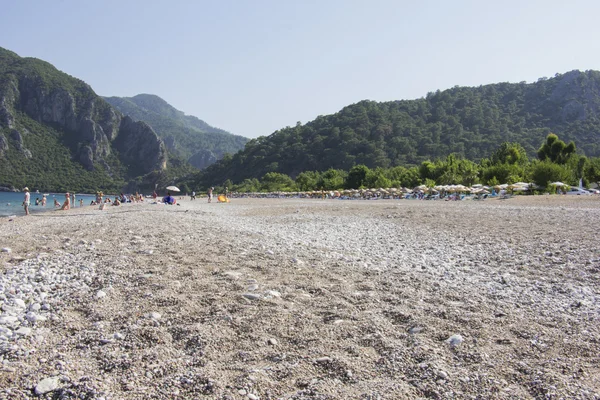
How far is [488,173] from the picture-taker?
52.4 metres

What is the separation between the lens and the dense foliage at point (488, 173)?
135 ft

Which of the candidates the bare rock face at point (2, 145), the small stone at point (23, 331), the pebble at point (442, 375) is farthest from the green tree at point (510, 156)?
the bare rock face at point (2, 145)

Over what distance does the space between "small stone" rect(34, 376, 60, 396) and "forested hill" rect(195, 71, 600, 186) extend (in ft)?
350

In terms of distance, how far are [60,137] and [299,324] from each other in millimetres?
163022

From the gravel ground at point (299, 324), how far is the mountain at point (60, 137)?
423 ft

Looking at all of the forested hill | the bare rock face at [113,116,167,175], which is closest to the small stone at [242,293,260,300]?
the forested hill

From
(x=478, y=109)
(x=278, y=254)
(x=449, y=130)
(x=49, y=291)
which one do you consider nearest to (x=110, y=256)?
(x=49, y=291)

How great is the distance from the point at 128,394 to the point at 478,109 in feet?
461

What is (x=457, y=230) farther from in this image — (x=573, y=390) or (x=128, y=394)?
(x=128, y=394)

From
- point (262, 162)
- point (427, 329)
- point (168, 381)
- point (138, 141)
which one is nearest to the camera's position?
point (168, 381)

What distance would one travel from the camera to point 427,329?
441 centimetres

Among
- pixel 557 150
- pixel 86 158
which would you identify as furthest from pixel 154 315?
pixel 86 158

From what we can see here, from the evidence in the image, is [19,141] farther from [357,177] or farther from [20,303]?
[20,303]

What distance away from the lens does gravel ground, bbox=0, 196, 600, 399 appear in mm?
3289
